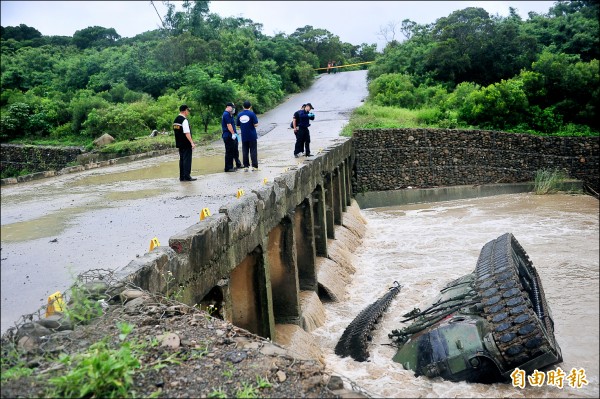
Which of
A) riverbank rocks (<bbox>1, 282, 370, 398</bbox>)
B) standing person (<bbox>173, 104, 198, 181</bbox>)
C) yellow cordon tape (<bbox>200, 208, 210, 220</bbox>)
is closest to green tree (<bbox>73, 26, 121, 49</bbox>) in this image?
standing person (<bbox>173, 104, 198, 181</bbox>)

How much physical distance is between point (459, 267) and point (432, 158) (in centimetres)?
1074

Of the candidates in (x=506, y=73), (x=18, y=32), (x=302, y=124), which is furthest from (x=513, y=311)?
(x=506, y=73)

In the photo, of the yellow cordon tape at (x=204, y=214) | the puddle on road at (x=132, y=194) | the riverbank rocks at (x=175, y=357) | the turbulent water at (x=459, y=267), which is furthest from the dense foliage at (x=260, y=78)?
the riverbank rocks at (x=175, y=357)

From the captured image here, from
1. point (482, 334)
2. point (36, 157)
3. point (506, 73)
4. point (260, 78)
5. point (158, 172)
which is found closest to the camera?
point (482, 334)

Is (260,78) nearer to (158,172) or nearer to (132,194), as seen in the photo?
(158,172)

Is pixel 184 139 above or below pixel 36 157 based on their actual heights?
above

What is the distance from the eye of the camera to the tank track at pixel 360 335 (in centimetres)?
1128

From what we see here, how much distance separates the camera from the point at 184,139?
1418 centimetres

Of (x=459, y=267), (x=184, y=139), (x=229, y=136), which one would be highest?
(x=184, y=139)

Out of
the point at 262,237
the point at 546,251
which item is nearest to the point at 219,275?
the point at 262,237

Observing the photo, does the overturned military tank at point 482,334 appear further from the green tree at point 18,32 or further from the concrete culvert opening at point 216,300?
the green tree at point 18,32

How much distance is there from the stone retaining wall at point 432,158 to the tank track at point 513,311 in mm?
15028

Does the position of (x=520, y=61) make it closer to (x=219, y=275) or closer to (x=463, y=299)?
(x=463, y=299)

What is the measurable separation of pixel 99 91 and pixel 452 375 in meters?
32.5
